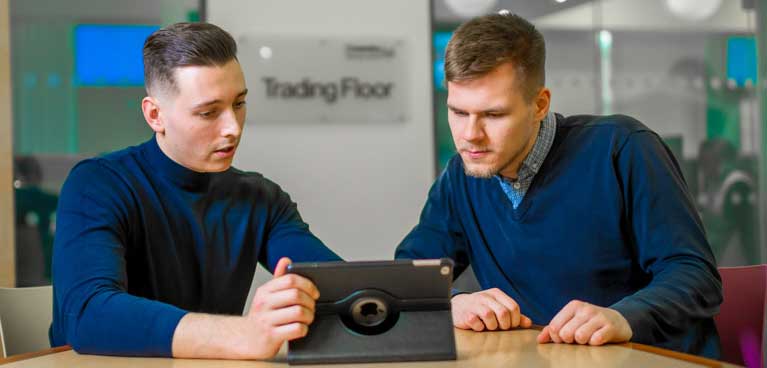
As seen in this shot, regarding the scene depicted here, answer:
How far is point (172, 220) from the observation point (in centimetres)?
215

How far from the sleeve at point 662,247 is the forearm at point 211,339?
0.74 metres

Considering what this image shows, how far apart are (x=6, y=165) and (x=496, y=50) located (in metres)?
2.95

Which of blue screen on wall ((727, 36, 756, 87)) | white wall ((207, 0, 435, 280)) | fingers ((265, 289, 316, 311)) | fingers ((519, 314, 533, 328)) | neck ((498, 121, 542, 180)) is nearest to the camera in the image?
fingers ((265, 289, 316, 311))

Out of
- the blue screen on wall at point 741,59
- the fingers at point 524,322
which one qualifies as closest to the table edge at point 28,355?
the fingers at point 524,322

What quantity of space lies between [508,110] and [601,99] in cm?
307

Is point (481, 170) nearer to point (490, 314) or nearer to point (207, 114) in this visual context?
point (490, 314)

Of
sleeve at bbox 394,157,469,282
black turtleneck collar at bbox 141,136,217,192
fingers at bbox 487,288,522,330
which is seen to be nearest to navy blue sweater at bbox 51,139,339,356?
black turtleneck collar at bbox 141,136,217,192

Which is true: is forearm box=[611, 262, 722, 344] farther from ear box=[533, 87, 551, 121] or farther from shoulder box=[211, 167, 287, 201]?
shoulder box=[211, 167, 287, 201]

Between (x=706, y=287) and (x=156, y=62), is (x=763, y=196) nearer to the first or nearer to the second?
(x=706, y=287)

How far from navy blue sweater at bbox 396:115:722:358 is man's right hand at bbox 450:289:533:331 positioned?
330mm

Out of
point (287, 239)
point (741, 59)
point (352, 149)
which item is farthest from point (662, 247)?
point (741, 59)

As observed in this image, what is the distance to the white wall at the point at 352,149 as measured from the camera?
4.69m

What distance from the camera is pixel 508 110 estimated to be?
2.12m

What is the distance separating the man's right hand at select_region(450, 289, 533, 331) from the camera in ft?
6.25
